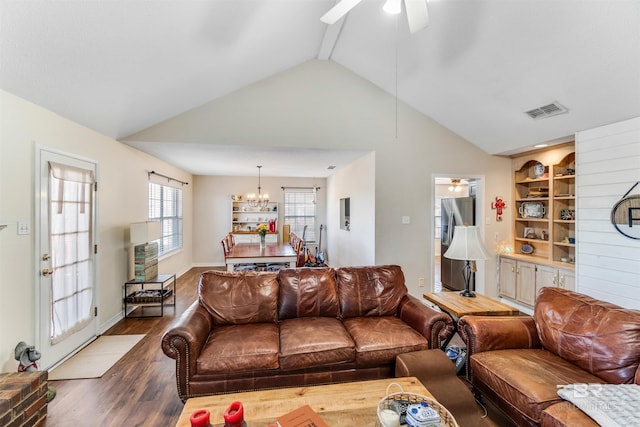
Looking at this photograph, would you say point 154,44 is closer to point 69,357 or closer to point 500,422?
point 69,357

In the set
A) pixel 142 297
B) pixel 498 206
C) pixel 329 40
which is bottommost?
pixel 142 297

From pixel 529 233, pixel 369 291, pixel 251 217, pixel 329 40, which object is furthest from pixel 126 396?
pixel 251 217

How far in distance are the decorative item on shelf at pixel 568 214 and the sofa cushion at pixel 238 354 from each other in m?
4.26

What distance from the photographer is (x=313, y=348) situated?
2072 millimetres

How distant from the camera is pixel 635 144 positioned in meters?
2.79

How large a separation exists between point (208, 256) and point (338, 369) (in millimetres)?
6167

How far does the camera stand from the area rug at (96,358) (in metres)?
2.47

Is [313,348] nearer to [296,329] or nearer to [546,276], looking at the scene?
[296,329]

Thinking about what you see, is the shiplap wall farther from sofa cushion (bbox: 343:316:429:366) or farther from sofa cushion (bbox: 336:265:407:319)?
sofa cushion (bbox: 343:316:429:366)

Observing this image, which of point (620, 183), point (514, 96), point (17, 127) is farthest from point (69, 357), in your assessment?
point (620, 183)

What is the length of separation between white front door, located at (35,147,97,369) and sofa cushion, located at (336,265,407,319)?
271 cm

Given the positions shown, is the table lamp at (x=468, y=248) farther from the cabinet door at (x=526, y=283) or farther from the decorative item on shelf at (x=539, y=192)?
the decorative item on shelf at (x=539, y=192)

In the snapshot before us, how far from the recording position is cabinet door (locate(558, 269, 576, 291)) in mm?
3482

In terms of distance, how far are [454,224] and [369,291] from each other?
118 inches
